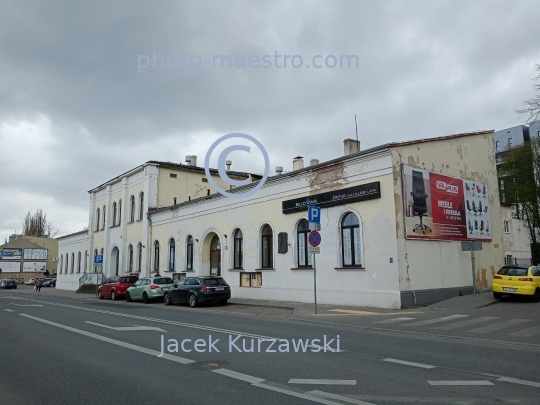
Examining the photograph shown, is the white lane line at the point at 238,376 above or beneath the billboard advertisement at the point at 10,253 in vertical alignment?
beneath

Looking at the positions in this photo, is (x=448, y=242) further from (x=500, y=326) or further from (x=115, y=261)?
(x=115, y=261)

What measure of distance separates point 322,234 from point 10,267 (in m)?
81.0

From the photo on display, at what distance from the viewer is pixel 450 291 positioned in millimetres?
19453

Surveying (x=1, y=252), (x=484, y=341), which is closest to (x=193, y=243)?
(x=484, y=341)

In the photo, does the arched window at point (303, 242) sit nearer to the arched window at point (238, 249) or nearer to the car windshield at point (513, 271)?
the arched window at point (238, 249)

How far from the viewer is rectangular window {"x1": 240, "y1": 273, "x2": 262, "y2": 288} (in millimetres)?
24216

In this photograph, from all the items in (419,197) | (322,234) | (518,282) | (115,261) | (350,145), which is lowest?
(518,282)

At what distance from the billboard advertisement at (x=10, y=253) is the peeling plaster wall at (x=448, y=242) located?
8312 cm

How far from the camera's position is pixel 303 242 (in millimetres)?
22078

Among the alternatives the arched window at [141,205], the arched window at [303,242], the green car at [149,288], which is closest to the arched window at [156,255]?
the arched window at [141,205]

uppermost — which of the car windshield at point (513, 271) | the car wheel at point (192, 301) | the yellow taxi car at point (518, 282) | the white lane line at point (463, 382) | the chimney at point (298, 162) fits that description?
the chimney at point (298, 162)

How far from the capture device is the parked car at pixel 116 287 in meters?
29.0

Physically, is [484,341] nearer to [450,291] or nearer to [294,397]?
[294,397]

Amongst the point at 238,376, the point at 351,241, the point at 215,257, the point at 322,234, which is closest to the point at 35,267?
the point at 215,257
